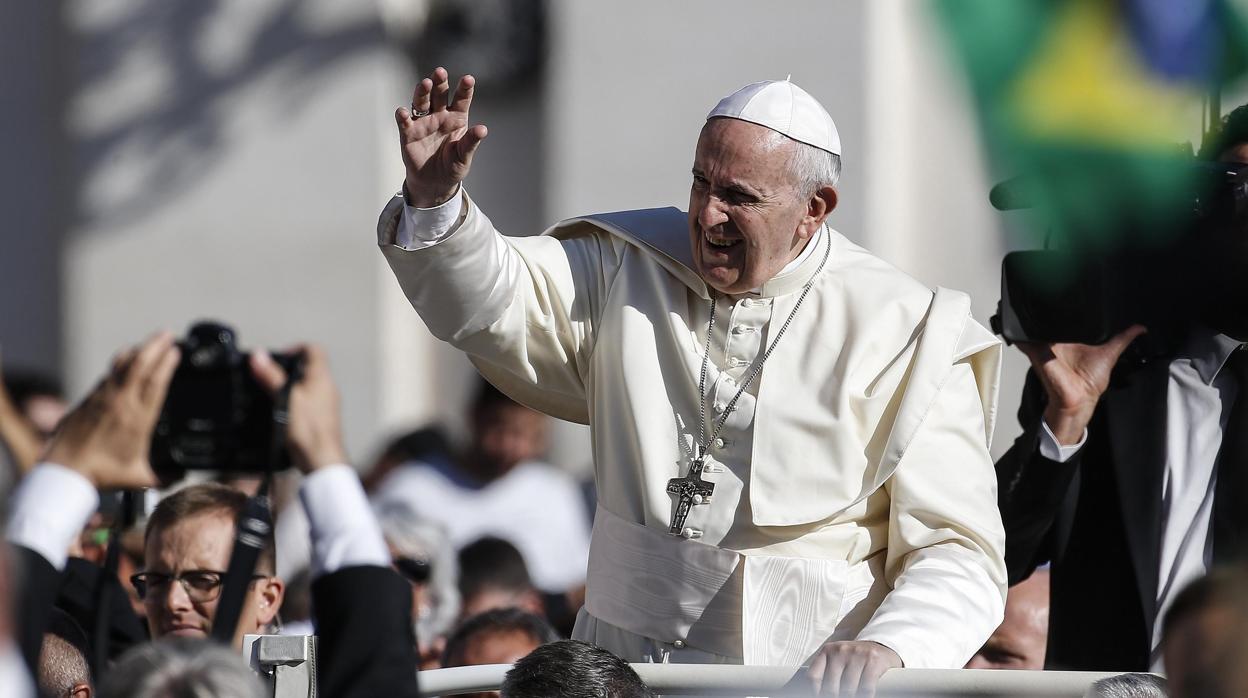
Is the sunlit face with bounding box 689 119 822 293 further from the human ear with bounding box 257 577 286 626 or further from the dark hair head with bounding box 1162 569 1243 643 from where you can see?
the dark hair head with bounding box 1162 569 1243 643

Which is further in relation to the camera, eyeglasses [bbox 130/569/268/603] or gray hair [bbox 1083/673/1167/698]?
eyeglasses [bbox 130/569/268/603]

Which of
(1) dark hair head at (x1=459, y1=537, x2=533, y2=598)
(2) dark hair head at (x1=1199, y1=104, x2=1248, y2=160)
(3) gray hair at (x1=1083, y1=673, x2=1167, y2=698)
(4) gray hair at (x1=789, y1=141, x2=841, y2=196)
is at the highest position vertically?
(2) dark hair head at (x1=1199, y1=104, x2=1248, y2=160)

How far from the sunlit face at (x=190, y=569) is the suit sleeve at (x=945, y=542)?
1361 mm

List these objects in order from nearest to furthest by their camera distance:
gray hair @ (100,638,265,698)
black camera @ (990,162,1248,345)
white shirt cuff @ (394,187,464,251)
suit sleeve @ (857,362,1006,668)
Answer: gray hair @ (100,638,265,698)
suit sleeve @ (857,362,1006,668)
white shirt cuff @ (394,187,464,251)
black camera @ (990,162,1248,345)

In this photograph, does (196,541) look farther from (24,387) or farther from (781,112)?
(24,387)

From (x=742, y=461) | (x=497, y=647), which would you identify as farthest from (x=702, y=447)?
(x=497, y=647)

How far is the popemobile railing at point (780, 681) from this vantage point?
9.42ft

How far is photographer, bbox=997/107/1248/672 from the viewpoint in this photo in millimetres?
3889

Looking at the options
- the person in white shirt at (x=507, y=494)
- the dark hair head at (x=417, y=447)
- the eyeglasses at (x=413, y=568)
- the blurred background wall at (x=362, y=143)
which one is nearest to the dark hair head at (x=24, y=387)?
the blurred background wall at (x=362, y=143)

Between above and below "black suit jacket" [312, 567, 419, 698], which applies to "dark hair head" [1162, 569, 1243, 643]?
above

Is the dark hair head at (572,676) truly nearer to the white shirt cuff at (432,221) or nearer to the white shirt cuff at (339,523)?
the white shirt cuff at (339,523)

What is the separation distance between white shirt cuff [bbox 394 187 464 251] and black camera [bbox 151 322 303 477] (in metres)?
0.42

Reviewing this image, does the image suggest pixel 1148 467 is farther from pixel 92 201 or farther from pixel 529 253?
pixel 92 201

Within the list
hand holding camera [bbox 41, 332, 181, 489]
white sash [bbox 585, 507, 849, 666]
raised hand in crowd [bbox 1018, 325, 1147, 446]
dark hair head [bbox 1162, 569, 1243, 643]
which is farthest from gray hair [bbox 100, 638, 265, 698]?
raised hand in crowd [bbox 1018, 325, 1147, 446]
